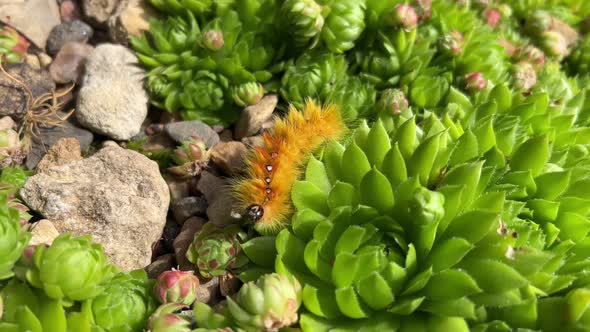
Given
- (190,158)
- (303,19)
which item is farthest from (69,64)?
(303,19)

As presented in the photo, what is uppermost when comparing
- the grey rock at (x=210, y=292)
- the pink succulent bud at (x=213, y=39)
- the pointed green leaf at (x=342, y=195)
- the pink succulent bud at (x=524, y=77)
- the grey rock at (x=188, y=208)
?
the pink succulent bud at (x=213, y=39)

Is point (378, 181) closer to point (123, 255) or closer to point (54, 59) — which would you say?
point (123, 255)

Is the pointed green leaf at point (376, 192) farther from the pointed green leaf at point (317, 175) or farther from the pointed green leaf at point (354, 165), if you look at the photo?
the pointed green leaf at point (317, 175)

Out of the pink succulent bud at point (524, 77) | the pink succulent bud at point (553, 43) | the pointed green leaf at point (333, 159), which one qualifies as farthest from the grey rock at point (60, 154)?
the pink succulent bud at point (553, 43)

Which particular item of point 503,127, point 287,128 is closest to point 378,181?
point 287,128

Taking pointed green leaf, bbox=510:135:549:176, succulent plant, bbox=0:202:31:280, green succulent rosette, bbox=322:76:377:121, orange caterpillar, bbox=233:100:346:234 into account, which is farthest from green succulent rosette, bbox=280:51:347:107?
succulent plant, bbox=0:202:31:280

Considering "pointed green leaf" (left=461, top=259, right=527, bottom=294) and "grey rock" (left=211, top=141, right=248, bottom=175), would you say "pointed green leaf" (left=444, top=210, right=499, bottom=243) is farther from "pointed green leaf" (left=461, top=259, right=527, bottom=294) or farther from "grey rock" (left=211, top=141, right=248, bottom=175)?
"grey rock" (left=211, top=141, right=248, bottom=175)

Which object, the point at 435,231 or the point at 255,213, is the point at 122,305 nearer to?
the point at 255,213
